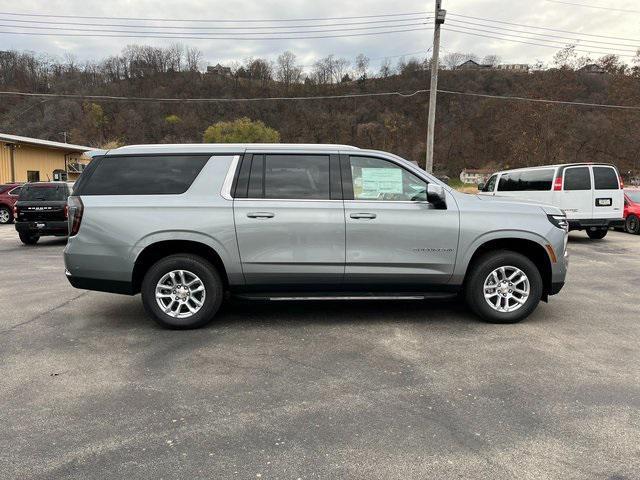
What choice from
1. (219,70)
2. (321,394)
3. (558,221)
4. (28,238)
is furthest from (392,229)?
(219,70)

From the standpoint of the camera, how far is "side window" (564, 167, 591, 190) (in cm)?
1273

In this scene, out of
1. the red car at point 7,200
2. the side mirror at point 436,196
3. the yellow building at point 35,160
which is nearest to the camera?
the side mirror at point 436,196

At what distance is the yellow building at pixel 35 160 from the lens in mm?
26984

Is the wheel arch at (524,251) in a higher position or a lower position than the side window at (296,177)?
lower

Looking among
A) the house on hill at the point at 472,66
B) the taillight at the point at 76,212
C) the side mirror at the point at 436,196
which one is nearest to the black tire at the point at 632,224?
the side mirror at the point at 436,196

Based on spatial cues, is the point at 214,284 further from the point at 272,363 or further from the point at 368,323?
the point at 368,323

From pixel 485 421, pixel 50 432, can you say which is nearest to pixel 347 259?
pixel 485 421

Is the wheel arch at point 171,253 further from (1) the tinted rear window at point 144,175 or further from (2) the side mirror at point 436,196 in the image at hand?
(2) the side mirror at point 436,196

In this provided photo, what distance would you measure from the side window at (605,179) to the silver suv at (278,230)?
29.3ft

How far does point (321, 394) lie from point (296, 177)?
7.89ft

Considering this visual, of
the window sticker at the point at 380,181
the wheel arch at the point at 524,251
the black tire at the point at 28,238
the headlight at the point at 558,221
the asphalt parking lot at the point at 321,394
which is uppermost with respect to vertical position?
the window sticker at the point at 380,181

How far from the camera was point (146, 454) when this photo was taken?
2814mm

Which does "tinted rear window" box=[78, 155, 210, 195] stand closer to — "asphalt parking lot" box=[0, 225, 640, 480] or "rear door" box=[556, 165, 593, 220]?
"asphalt parking lot" box=[0, 225, 640, 480]

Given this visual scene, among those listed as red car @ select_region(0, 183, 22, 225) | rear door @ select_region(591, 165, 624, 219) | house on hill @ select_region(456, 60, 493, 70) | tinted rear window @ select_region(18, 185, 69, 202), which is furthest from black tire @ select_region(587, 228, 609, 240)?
house on hill @ select_region(456, 60, 493, 70)
